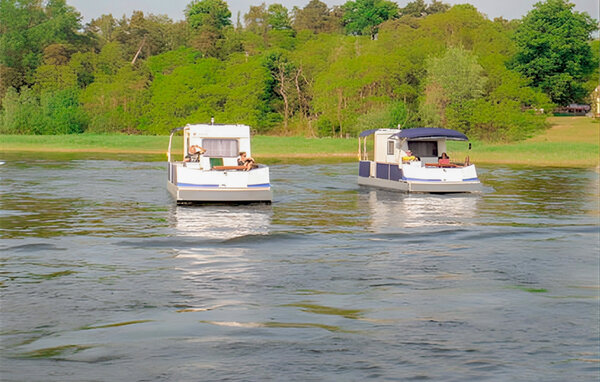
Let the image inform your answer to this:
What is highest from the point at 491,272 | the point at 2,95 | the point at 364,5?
the point at 364,5

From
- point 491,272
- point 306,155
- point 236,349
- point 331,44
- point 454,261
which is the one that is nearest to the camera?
point 236,349

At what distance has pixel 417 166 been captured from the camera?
37094 millimetres

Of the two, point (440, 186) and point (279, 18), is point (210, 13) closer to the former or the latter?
point (279, 18)

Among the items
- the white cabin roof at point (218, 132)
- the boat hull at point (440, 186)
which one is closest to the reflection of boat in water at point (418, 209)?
the boat hull at point (440, 186)

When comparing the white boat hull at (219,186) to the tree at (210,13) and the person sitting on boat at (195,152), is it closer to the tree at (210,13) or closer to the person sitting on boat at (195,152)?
the person sitting on boat at (195,152)

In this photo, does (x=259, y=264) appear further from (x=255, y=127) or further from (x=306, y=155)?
(x=255, y=127)

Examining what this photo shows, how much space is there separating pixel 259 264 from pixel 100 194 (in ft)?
61.0

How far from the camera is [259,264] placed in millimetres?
17188

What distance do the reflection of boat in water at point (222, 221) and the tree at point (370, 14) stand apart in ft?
344

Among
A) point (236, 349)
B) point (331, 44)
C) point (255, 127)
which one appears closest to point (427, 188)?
point (236, 349)

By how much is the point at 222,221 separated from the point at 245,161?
20.5ft

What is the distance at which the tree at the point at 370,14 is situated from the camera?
131 meters

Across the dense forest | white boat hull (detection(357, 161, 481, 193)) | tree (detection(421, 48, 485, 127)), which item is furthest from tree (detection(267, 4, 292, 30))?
white boat hull (detection(357, 161, 481, 193))

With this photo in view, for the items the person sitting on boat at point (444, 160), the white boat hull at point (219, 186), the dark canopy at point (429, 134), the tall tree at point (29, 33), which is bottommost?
the white boat hull at point (219, 186)
